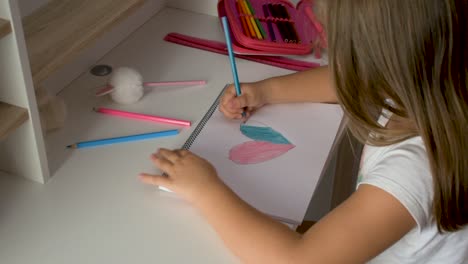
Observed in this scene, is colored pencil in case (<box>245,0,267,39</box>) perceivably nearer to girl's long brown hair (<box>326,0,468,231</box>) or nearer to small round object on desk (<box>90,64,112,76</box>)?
small round object on desk (<box>90,64,112,76</box>)

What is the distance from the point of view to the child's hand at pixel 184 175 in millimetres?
820

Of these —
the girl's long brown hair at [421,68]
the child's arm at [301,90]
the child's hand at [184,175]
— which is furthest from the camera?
the child's arm at [301,90]

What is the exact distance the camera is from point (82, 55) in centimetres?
109

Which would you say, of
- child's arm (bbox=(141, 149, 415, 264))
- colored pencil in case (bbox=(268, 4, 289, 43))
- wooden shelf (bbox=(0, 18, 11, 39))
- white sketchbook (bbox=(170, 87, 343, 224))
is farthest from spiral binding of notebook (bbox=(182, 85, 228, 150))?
wooden shelf (bbox=(0, 18, 11, 39))

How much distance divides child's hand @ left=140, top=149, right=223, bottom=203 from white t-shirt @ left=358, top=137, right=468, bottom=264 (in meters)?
0.21

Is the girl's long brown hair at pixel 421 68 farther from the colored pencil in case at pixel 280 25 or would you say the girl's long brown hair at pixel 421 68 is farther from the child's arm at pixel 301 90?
the colored pencil in case at pixel 280 25

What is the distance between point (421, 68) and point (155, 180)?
38cm

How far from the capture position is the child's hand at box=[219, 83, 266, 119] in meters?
0.98

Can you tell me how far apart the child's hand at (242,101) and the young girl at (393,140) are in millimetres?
210

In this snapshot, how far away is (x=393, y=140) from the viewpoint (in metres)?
0.79

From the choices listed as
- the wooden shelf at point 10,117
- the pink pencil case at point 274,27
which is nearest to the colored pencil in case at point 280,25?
the pink pencil case at point 274,27

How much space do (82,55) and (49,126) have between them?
0.19 metres

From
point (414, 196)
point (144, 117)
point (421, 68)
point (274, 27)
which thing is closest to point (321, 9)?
point (421, 68)

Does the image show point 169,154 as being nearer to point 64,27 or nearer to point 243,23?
point 64,27
